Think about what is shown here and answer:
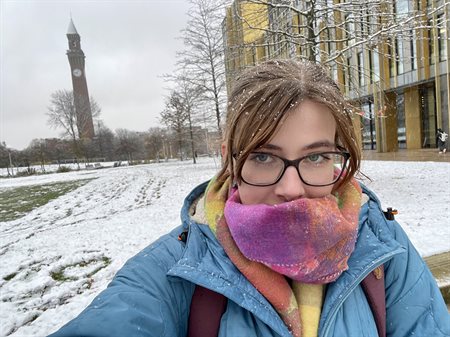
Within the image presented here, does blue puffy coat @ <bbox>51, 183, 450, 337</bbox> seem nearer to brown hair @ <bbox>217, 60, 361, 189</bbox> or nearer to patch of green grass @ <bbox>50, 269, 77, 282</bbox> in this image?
brown hair @ <bbox>217, 60, 361, 189</bbox>

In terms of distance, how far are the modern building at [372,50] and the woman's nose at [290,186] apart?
602mm

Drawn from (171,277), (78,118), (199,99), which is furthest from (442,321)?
(78,118)

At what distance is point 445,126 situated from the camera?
1927 centimetres

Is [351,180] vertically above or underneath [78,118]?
underneath

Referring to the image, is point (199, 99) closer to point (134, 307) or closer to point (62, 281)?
point (62, 281)

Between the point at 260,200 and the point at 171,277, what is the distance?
428 millimetres

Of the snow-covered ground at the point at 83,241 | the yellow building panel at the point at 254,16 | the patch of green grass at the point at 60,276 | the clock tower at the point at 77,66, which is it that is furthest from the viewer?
the clock tower at the point at 77,66

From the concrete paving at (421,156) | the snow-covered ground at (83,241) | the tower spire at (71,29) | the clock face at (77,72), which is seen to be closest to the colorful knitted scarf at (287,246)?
the snow-covered ground at (83,241)

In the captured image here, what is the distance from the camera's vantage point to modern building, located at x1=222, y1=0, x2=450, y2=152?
6.96 m

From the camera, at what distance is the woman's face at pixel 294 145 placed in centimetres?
111

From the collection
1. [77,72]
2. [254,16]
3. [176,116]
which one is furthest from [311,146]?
[77,72]

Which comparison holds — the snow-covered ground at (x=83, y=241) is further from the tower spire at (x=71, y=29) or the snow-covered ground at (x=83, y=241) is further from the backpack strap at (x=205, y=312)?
the tower spire at (x=71, y=29)

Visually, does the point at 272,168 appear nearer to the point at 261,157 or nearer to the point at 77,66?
the point at 261,157

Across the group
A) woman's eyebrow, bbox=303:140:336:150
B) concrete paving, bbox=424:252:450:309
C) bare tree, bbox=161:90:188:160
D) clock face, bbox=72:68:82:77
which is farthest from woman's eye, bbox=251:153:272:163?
clock face, bbox=72:68:82:77
